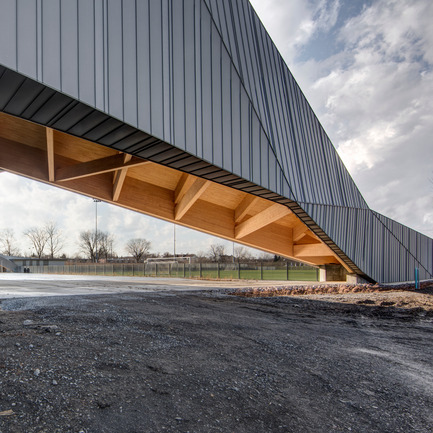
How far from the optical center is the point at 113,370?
384 centimetres

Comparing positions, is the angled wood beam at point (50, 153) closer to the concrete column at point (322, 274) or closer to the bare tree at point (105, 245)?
the concrete column at point (322, 274)

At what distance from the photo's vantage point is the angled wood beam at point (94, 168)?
12156mm

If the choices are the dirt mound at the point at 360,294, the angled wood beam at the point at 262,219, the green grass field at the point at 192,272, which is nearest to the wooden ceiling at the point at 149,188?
the angled wood beam at the point at 262,219

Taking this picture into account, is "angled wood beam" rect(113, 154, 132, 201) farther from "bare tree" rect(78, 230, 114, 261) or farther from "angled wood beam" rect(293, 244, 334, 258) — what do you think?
"bare tree" rect(78, 230, 114, 261)

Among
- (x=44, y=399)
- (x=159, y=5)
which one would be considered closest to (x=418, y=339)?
(x=44, y=399)

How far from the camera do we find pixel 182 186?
17.0 m

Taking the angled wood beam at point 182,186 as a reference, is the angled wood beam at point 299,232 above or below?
below

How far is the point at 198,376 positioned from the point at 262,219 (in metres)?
13.5

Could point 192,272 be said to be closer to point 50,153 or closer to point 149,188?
point 149,188

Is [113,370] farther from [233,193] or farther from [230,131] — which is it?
[233,193]

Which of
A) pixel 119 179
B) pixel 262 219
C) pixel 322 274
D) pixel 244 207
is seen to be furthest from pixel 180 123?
pixel 322 274

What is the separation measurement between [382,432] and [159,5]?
9.58m

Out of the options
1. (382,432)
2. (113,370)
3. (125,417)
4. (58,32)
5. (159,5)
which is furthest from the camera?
(159,5)

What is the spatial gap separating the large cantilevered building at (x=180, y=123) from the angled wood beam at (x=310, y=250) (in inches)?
3.2
